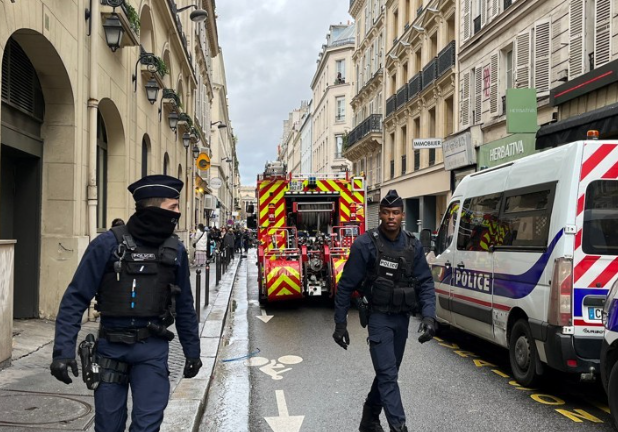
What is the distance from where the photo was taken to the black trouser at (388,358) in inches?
168

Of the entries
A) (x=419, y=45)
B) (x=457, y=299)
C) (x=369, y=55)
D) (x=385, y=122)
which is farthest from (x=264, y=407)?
(x=369, y=55)

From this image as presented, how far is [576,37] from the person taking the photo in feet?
45.8

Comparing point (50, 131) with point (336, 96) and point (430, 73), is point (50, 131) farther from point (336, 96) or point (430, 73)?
point (336, 96)

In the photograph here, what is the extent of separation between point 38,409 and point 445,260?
225 inches

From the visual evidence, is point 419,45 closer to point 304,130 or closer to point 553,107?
point 553,107

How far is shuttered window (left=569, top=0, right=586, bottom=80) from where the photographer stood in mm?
13695

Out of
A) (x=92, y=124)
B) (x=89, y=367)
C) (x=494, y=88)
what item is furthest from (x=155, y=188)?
(x=494, y=88)

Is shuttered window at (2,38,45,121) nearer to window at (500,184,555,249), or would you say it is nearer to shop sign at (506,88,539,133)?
window at (500,184,555,249)

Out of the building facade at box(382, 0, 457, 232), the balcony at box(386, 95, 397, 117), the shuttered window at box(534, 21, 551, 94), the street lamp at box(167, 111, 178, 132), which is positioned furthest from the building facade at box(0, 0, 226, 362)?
the balcony at box(386, 95, 397, 117)

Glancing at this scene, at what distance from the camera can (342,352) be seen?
324 inches

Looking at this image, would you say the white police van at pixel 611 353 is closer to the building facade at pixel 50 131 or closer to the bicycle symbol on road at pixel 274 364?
the bicycle symbol on road at pixel 274 364

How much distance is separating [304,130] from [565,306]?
77.1 meters

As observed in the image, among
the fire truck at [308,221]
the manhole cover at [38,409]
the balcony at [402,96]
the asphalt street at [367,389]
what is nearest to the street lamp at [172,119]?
the fire truck at [308,221]

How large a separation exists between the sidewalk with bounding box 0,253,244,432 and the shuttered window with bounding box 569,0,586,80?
10.6 metres
